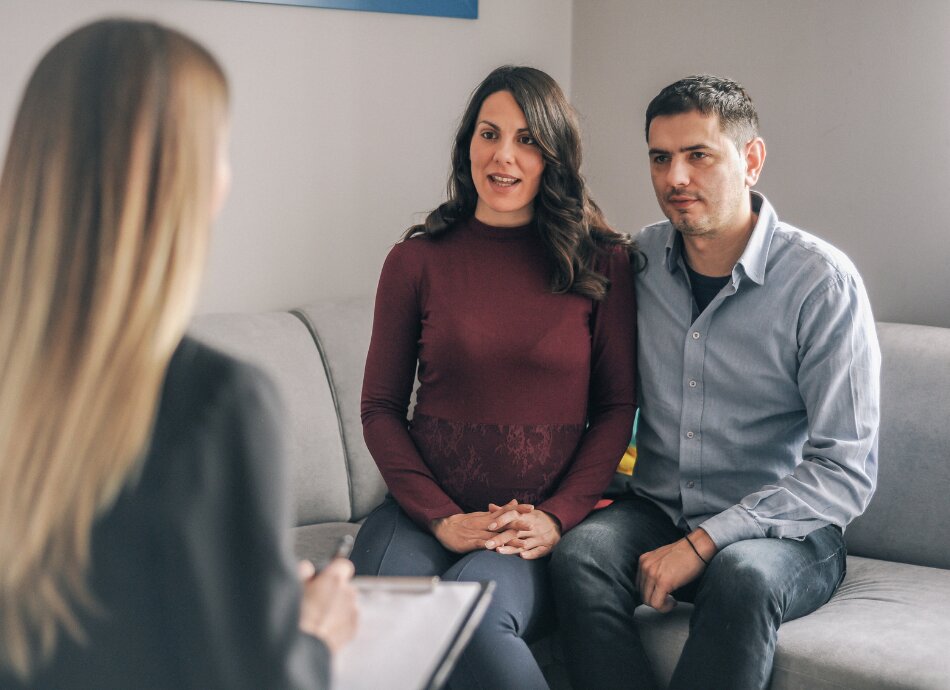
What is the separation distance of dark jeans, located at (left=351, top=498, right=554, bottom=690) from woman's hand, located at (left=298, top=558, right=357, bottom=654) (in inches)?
32.4

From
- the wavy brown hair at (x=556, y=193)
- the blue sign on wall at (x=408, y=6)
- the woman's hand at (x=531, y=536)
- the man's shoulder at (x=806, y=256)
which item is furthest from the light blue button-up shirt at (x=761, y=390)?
the blue sign on wall at (x=408, y=6)

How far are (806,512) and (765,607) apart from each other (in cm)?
23

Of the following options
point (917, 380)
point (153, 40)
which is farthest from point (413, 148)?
point (153, 40)

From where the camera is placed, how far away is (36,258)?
712mm

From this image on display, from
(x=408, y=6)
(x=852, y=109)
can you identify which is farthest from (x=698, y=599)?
(x=408, y=6)

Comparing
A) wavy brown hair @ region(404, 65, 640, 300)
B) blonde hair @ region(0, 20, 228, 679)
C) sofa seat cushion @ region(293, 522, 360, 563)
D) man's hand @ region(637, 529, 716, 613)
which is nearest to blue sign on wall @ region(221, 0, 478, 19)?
wavy brown hair @ region(404, 65, 640, 300)

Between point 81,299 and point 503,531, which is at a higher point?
point 81,299

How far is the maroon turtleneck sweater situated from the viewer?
1.89 m

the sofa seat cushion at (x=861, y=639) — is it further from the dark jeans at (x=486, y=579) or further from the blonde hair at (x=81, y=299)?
the blonde hair at (x=81, y=299)

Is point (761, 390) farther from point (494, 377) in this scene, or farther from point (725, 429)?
point (494, 377)

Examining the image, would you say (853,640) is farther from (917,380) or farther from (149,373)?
(149,373)

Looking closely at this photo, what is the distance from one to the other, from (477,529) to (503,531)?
0.15 ft

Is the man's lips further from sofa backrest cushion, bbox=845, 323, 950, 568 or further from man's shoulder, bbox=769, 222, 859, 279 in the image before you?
sofa backrest cushion, bbox=845, 323, 950, 568

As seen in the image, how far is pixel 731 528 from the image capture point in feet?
5.78
